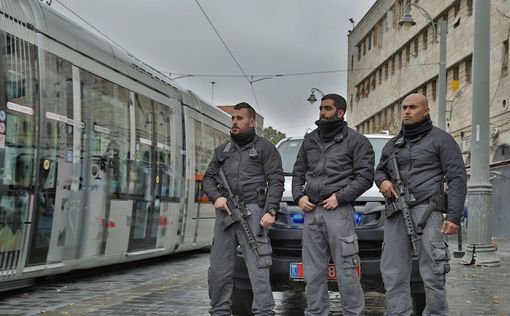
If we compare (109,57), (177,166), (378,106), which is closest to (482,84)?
(177,166)

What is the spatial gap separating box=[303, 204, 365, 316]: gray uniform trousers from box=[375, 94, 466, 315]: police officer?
0.85 feet

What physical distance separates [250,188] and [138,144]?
474 centimetres

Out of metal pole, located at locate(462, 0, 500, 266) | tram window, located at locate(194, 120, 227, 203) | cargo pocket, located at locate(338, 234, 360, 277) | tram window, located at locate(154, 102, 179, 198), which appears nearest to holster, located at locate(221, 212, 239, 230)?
cargo pocket, located at locate(338, 234, 360, 277)

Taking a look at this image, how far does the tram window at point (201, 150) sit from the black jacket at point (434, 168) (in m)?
7.89

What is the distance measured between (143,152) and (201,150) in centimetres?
321

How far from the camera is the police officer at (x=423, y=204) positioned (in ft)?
17.2

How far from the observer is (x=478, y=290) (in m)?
8.63

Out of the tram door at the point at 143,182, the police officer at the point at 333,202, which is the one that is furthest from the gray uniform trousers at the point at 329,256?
the tram door at the point at 143,182

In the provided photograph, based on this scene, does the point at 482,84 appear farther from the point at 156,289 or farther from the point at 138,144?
the point at 156,289

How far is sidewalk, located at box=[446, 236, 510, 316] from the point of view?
7.09 metres

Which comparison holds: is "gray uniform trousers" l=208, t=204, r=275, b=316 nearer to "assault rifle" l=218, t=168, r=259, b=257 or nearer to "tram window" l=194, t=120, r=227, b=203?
"assault rifle" l=218, t=168, r=259, b=257

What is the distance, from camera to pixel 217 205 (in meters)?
5.78

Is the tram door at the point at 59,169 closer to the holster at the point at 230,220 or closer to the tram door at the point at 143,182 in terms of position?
the tram door at the point at 143,182

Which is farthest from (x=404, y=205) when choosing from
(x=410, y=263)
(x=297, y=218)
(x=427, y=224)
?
(x=297, y=218)
